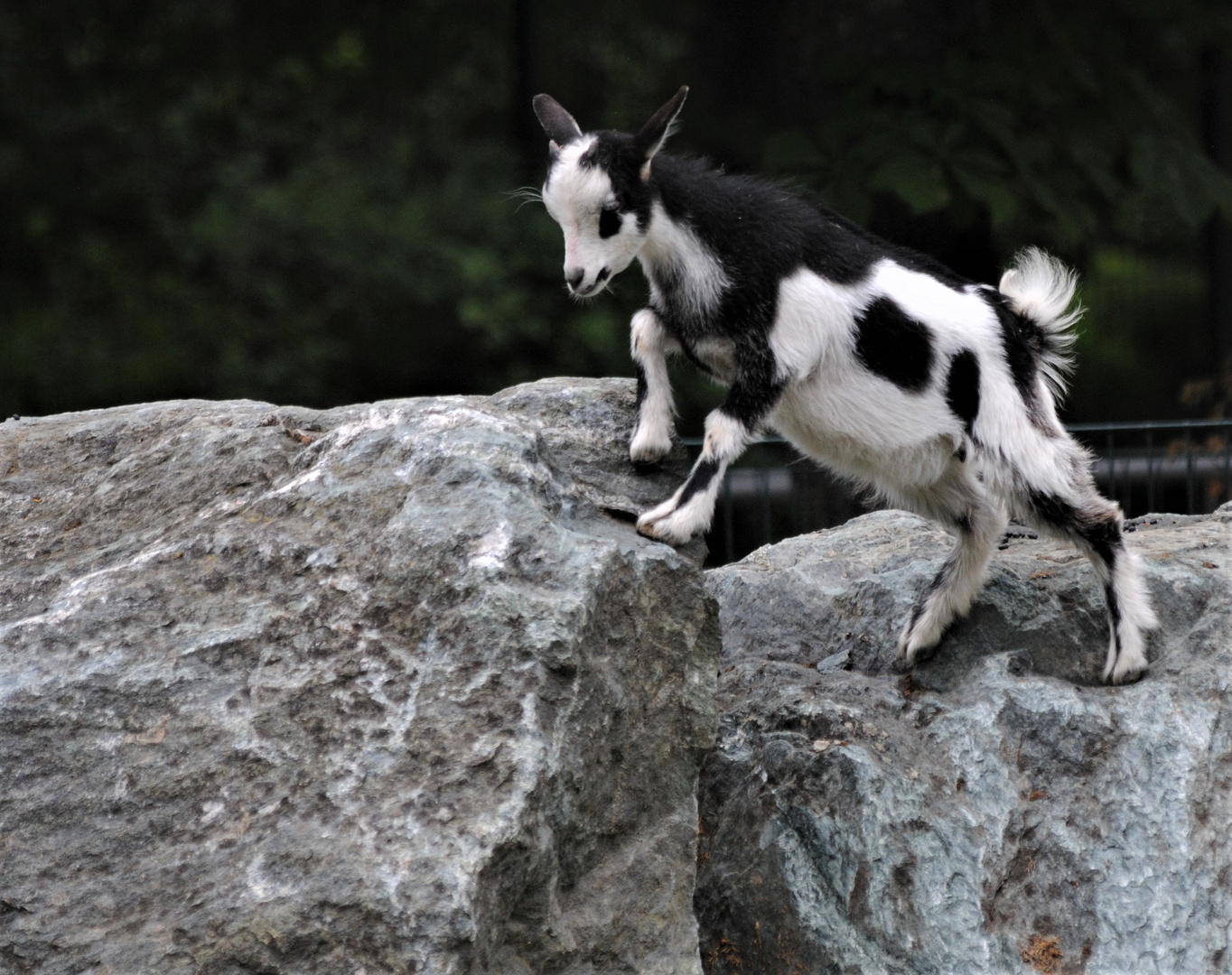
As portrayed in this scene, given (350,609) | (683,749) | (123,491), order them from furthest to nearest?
1. (123,491)
2. (683,749)
3. (350,609)

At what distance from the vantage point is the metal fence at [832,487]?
5637 mm

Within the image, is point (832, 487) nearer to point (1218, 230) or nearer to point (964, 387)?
point (964, 387)

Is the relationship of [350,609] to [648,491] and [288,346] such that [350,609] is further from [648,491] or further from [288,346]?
[288,346]

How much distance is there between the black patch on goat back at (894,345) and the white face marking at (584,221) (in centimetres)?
67

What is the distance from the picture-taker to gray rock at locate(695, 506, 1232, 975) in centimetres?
329

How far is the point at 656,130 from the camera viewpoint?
129 inches

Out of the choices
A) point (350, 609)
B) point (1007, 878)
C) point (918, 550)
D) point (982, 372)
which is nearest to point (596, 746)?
point (350, 609)

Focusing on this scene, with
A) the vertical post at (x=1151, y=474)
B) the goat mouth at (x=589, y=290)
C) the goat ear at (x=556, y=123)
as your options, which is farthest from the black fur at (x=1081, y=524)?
the vertical post at (x=1151, y=474)

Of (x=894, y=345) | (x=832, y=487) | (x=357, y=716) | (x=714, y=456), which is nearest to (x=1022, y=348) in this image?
(x=894, y=345)

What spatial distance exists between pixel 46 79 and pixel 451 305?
312 cm

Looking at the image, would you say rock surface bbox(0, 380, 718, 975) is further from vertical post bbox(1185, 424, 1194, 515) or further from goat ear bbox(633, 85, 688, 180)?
vertical post bbox(1185, 424, 1194, 515)

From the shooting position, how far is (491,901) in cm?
254

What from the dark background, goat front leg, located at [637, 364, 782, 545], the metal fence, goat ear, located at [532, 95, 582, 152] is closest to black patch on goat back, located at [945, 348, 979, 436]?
goat front leg, located at [637, 364, 782, 545]

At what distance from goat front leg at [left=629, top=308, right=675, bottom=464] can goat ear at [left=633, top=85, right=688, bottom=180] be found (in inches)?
16.7
